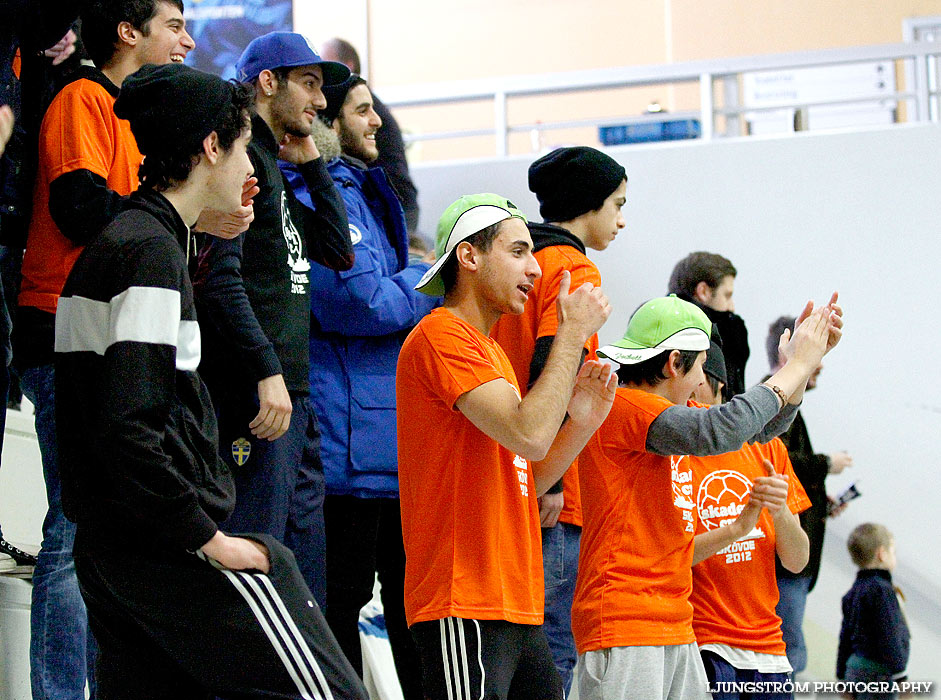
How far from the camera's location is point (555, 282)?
8.39ft

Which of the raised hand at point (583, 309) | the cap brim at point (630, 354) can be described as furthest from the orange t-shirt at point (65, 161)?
the cap brim at point (630, 354)

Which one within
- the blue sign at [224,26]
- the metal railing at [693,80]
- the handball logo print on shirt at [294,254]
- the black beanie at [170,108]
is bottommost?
the handball logo print on shirt at [294,254]

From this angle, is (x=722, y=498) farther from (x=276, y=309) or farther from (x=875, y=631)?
(x=875, y=631)

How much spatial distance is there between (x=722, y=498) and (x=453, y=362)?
1104mm

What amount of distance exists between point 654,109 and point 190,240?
580 centimetres

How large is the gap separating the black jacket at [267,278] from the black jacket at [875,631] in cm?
280

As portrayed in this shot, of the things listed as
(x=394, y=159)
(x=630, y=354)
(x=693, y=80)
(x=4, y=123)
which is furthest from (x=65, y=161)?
(x=693, y=80)

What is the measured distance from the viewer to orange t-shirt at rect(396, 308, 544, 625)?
6.63 feet

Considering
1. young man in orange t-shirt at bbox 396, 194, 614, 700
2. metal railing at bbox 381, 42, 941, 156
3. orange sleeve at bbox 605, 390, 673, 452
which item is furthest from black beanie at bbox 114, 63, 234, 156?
metal railing at bbox 381, 42, 941, 156

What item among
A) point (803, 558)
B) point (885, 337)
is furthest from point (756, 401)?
point (885, 337)

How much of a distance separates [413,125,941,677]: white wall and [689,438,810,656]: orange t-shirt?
101 inches

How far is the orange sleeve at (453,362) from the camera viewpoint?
2.07m

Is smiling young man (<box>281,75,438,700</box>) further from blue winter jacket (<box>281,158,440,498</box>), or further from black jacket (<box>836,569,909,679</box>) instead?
black jacket (<box>836,569,909,679</box>)

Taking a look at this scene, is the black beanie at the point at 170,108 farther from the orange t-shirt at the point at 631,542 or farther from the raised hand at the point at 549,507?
the orange t-shirt at the point at 631,542
